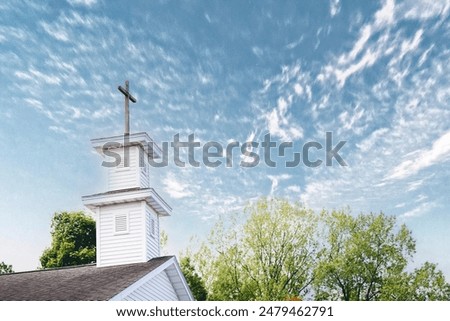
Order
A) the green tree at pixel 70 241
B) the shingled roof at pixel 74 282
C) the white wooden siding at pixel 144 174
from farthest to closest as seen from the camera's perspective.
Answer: the green tree at pixel 70 241, the white wooden siding at pixel 144 174, the shingled roof at pixel 74 282

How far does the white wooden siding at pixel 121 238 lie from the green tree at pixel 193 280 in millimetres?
12862

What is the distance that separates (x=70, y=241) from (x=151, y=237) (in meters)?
21.4

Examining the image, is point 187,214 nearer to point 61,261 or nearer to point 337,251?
point 337,251

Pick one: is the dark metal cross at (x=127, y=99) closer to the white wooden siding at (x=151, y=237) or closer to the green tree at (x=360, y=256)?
the white wooden siding at (x=151, y=237)

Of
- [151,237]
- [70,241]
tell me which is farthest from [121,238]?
[70,241]

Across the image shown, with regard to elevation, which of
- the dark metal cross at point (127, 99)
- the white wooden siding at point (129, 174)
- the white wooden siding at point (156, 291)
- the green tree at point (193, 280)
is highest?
the dark metal cross at point (127, 99)

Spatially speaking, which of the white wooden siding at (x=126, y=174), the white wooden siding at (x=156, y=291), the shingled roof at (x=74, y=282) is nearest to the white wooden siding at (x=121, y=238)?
the shingled roof at (x=74, y=282)

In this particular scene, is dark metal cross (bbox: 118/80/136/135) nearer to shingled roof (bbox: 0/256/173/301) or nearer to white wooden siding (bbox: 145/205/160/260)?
white wooden siding (bbox: 145/205/160/260)

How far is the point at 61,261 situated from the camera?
38.6 m

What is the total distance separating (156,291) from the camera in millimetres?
17328

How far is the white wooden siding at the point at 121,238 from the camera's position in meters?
19.1

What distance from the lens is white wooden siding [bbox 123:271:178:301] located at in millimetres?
15898
